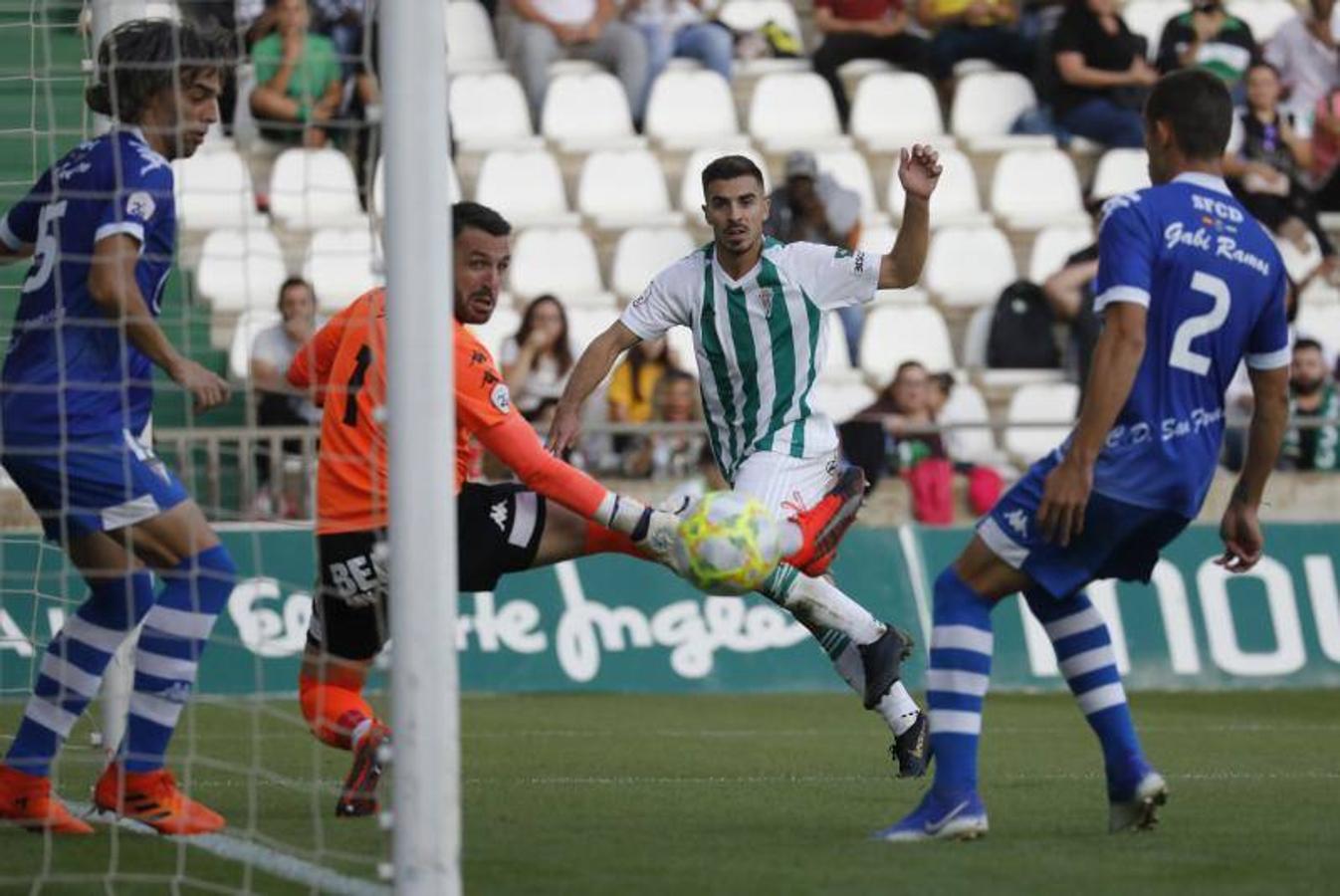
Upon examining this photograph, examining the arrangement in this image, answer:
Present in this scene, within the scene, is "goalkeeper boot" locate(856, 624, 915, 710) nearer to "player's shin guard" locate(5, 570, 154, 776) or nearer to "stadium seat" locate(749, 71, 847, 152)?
"player's shin guard" locate(5, 570, 154, 776)

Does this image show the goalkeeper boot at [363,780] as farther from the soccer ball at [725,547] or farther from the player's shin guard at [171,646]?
the soccer ball at [725,547]

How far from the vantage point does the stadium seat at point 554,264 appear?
16328 millimetres

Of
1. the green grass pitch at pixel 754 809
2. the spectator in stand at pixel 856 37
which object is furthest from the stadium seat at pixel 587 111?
the green grass pitch at pixel 754 809

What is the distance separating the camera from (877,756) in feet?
31.4

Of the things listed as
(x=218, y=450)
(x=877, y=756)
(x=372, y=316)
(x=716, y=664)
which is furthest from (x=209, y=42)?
(x=716, y=664)

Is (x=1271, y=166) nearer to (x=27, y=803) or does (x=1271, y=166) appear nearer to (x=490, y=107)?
(x=490, y=107)

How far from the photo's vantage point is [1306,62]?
18141 millimetres

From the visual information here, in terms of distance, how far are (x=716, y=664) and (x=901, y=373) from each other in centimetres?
208

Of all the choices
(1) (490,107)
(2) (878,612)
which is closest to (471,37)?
(1) (490,107)

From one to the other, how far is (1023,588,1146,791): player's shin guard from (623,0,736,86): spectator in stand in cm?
1072

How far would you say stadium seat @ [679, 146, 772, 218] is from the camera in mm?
16828

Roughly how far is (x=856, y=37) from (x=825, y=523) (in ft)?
34.0

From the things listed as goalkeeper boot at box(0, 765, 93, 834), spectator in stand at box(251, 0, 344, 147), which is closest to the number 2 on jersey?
goalkeeper boot at box(0, 765, 93, 834)

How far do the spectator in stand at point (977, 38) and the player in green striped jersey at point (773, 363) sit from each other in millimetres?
9929
